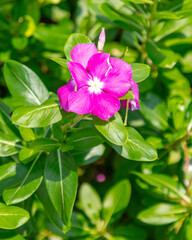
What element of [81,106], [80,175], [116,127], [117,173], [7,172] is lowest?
[80,175]

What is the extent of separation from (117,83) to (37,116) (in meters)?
0.35

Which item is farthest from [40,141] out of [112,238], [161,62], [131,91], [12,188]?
[112,238]

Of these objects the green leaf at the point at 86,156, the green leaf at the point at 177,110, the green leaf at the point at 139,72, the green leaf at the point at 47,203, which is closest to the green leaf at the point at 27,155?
the green leaf at the point at 47,203

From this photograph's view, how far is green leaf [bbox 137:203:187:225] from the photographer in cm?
193

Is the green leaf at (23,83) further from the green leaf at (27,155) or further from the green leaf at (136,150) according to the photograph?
the green leaf at (136,150)

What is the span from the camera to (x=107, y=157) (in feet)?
9.21

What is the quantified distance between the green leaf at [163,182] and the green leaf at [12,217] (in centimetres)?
71

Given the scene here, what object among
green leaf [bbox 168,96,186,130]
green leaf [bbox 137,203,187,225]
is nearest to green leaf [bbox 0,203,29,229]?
green leaf [bbox 137,203,187,225]

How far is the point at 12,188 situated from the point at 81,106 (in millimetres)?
635

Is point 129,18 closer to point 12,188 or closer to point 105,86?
point 105,86

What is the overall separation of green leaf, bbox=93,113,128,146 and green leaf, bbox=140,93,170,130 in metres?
0.80

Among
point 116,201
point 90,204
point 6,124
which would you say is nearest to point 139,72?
point 6,124

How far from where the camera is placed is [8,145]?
1642 millimetres

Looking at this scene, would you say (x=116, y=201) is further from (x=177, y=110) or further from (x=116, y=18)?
(x=116, y=18)
